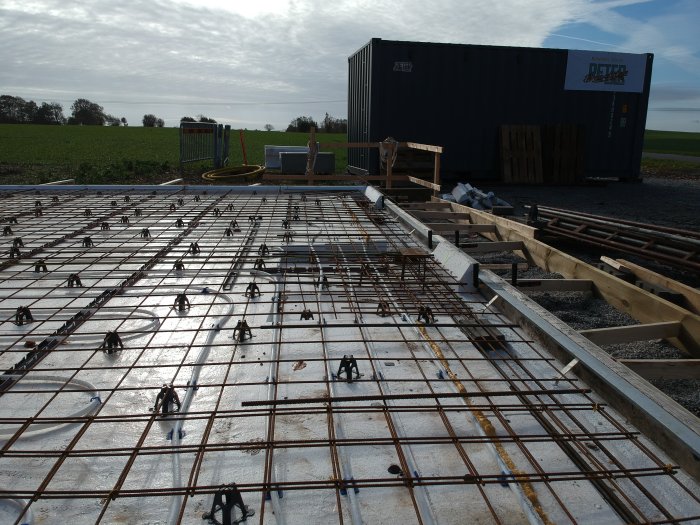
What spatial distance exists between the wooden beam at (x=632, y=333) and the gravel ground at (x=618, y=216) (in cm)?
23

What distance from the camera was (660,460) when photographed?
6.23 feet

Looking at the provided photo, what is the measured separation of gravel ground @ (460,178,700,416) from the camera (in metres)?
3.81

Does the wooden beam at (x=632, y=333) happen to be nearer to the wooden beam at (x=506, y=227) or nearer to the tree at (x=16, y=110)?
the wooden beam at (x=506, y=227)

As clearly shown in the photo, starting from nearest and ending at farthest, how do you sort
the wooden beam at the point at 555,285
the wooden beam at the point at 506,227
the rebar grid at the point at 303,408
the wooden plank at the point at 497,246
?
the rebar grid at the point at 303,408 < the wooden beam at the point at 555,285 < the wooden plank at the point at 497,246 < the wooden beam at the point at 506,227

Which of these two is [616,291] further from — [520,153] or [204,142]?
[204,142]

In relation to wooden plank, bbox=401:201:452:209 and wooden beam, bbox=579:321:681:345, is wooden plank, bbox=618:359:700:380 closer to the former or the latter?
wooden beam, bbox=579:321:681:345

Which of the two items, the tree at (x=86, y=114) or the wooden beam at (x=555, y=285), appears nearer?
the wooden beam at (x=555, y=285)

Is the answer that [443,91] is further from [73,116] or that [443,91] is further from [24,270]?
[73,116]

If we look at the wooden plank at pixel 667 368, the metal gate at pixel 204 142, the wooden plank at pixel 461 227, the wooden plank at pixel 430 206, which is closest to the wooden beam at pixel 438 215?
the wooden plank at pixel 430 206

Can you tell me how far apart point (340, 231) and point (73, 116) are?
78.8m

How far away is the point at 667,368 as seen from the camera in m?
3.03

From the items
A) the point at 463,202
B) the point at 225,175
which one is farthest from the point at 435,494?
the point at 225,175

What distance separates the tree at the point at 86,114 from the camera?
236 feet

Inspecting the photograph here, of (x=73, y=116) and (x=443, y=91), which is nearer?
(x=443, y=91)
